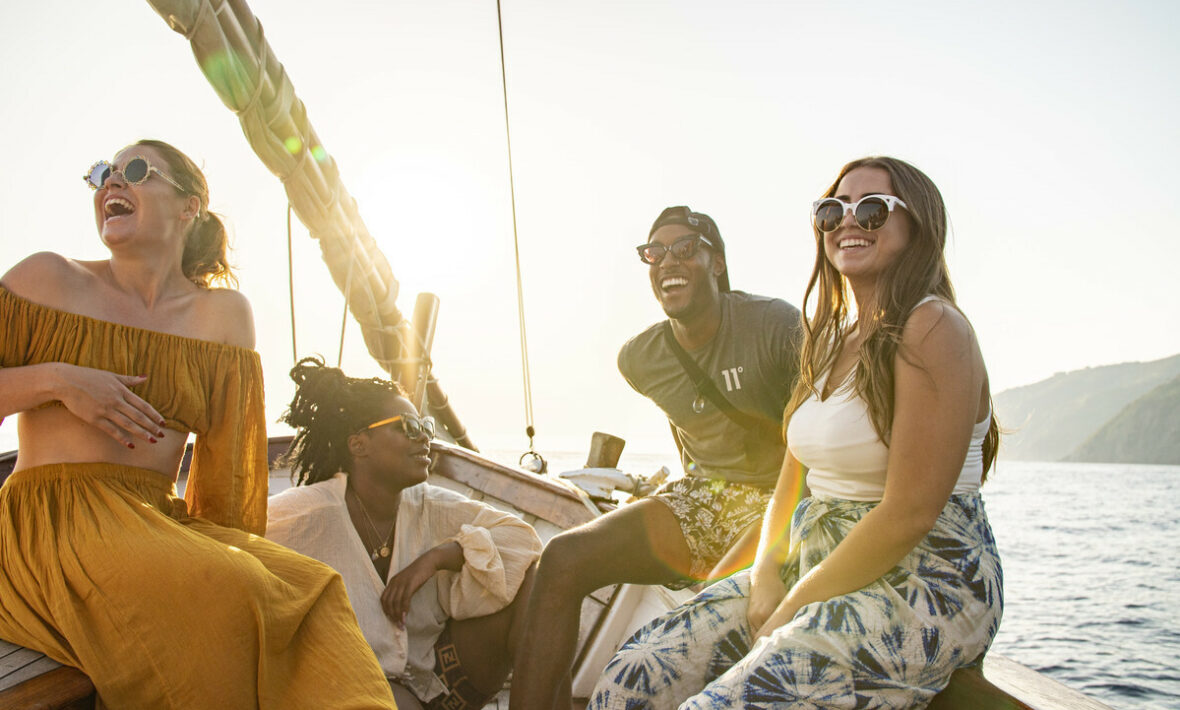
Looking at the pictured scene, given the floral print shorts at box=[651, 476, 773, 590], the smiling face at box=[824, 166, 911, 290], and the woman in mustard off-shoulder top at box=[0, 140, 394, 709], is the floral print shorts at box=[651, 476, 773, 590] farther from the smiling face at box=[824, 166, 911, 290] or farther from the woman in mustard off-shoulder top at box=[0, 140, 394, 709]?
the woman in mustard off-shoulder top at box=[0, 140, 394, 709]

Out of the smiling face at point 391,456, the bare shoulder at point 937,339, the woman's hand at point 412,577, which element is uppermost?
the bare shoulder at point 937,339

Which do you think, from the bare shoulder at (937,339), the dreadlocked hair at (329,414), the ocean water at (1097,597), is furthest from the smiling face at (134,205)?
the ocean water at (1097,597)

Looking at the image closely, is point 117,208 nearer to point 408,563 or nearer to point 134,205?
point 134,205

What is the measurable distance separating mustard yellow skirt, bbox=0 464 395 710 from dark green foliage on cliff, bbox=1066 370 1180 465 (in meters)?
82.3

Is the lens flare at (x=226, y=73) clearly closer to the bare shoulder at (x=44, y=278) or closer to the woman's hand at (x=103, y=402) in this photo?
the bare shoulder at (x=44, y=278)


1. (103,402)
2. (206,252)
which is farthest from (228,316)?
(103,402)

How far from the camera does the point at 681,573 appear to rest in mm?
2580

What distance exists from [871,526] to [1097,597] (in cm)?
1363

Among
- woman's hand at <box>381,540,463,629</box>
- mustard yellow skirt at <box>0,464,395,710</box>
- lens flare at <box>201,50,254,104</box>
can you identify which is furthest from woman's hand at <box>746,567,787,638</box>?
lens flare at <box>201,50,254,104</box>

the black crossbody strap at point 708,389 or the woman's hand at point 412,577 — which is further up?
the black crossbody strap at point 708,389

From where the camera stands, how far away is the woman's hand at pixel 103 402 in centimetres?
162

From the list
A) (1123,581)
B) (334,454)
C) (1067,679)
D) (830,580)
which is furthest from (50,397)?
(1123,581)

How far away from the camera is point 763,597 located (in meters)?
1.77

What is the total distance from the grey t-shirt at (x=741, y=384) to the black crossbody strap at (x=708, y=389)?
18mm
